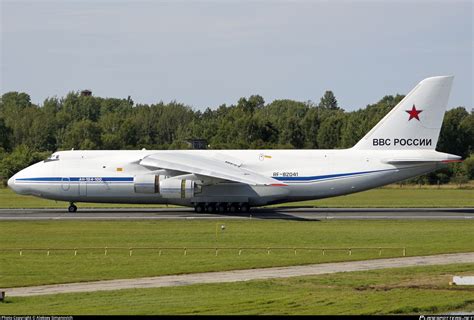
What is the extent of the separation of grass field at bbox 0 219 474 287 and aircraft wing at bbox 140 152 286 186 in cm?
275

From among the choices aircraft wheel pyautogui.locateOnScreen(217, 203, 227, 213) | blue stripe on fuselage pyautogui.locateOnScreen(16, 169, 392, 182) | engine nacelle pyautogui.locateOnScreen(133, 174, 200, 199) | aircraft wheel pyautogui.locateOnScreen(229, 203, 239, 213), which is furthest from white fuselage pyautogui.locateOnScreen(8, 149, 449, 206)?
aircraft wheel pyautogui.locateOnScreen(229, 203, 239, 213)

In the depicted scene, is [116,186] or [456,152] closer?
[116,186]

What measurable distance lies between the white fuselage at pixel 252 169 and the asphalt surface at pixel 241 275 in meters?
17.7

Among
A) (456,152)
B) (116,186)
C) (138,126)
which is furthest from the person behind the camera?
(138,126)

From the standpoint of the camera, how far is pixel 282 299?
24.9 meters

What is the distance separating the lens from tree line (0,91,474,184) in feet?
336

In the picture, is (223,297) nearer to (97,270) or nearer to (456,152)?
(97,270)

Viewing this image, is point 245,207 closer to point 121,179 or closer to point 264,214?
point 264,214

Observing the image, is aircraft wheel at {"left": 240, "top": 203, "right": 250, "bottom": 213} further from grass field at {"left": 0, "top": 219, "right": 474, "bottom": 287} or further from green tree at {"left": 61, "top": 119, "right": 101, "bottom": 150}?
green tree at {"left": 61, "top": 119, "right": 101, "bottom": 150}

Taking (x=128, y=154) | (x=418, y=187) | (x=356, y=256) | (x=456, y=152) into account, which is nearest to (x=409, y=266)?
(x=356, y=256)

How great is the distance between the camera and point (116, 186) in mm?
53750

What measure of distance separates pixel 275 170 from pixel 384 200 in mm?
17357

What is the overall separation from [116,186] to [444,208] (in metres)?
20.7

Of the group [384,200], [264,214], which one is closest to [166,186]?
[264,214]
